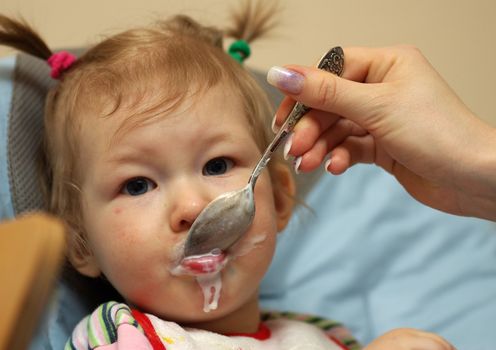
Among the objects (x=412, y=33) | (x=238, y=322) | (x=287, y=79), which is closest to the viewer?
(x=287, y=79)

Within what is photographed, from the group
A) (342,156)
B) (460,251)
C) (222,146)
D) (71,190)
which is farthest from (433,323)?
(71,190)

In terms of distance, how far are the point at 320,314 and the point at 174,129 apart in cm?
57

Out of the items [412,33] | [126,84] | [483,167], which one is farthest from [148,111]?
[412,33]

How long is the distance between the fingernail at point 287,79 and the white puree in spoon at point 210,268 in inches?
8.0

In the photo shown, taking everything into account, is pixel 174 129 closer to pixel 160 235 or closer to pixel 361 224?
pixel 160 235

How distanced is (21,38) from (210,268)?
54 centimetres

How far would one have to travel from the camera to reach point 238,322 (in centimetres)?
88

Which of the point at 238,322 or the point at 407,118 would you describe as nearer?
the point at 407,118

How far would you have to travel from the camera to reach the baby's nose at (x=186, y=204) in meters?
0.74

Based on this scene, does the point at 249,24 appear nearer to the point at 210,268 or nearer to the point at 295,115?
the point at 295,115

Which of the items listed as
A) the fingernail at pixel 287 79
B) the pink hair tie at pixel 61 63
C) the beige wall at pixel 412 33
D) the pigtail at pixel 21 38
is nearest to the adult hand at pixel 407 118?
the fingernail at pixel 287 79

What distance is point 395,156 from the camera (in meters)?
0.81

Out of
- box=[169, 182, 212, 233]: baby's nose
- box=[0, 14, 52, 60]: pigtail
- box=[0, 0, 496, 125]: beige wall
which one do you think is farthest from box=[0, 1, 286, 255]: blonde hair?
box=[0, 0, 496, 125]: beige wall

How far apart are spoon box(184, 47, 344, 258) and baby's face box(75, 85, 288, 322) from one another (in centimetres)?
2
